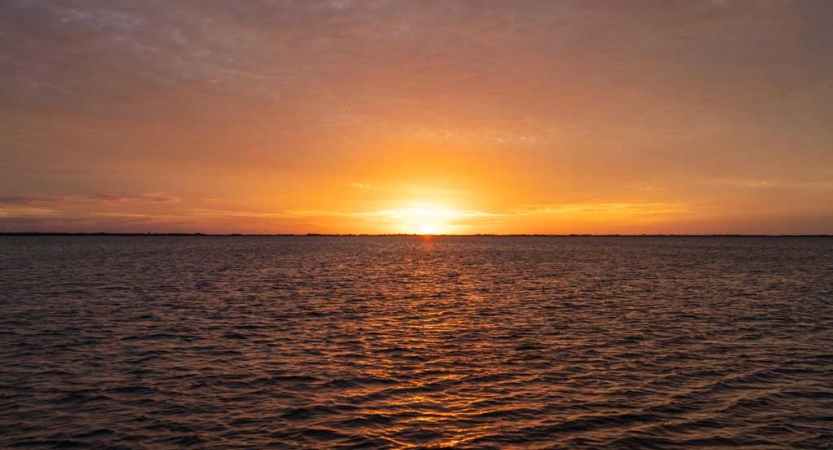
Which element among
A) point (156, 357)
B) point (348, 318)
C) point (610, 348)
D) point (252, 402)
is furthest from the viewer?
point (348, 318)

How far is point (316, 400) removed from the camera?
67.2ft

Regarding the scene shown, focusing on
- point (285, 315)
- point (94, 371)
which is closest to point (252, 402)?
point (94, 371)

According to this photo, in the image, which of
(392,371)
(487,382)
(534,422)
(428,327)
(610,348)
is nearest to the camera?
(534,422)

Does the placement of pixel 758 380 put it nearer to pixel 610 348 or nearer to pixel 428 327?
pixel 610 348

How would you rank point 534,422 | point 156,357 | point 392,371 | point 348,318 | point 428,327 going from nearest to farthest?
1. point 534,422
2. point 392,371
3. point 156,357
4. point 428,327
5. point 348,318

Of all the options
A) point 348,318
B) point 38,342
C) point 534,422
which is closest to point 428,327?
point 348,318

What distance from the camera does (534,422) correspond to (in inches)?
717

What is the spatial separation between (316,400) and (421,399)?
4.02 metres

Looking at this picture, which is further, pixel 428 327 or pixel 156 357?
pixel 428 327

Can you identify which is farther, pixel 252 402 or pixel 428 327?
pixel 428 327

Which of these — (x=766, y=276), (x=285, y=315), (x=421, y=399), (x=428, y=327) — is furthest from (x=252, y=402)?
(x=766, y=276)

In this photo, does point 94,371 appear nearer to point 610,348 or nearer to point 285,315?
point 285,315

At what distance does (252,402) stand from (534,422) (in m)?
10.4

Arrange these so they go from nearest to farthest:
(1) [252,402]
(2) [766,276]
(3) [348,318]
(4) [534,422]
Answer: (4) [534,422] → (1) [252,402] → (3) [348,318] → (2) [766,276]
